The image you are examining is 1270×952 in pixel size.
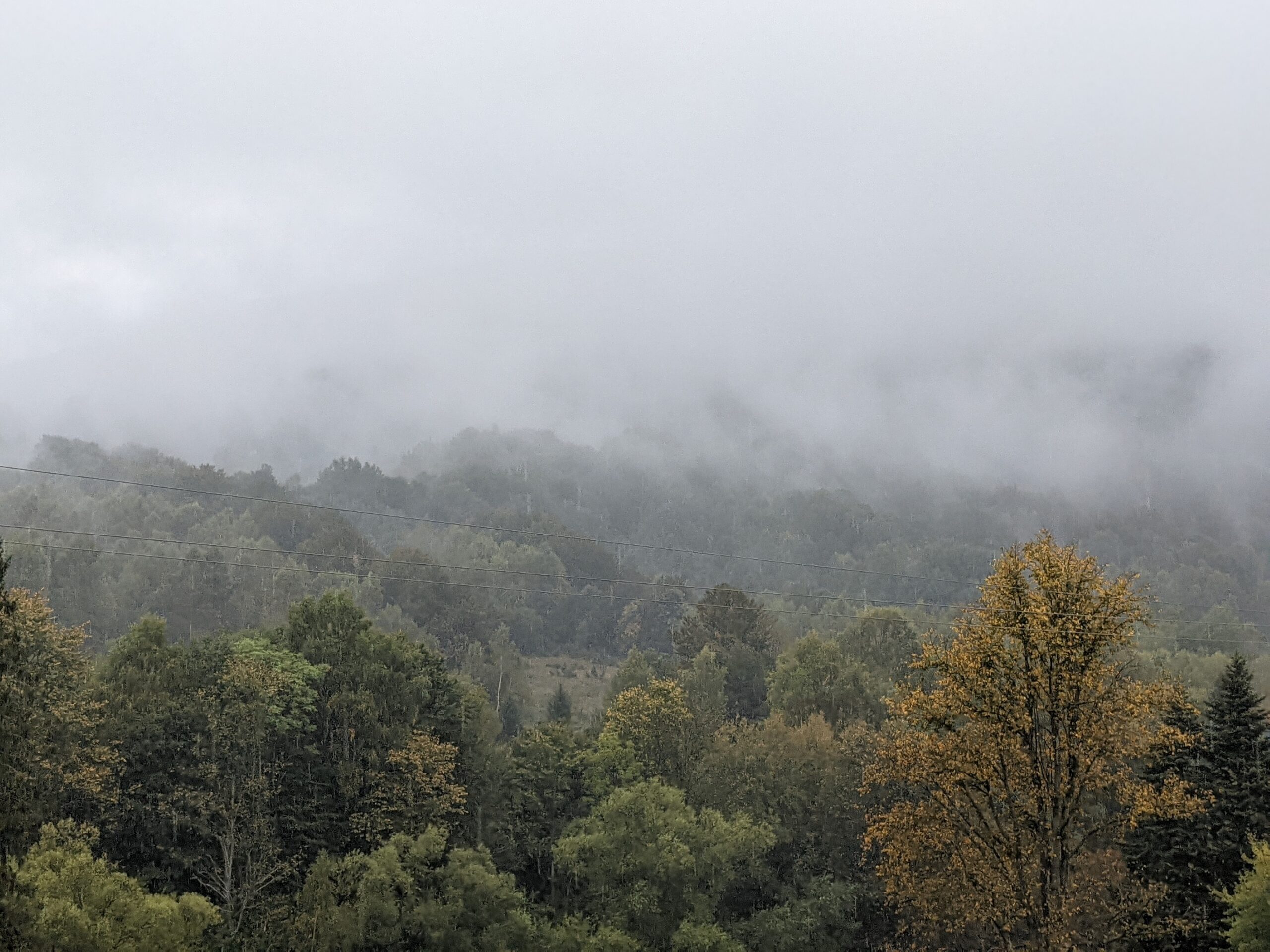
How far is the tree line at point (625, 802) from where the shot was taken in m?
25.8

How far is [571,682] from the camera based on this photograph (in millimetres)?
165500

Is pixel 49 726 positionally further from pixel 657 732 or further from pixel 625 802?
pixel 657 732

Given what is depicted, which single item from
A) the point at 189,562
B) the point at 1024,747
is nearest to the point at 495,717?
the point at 1024,747

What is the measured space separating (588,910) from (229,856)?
1794cm

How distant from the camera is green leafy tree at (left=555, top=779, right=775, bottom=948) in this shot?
5035 cm

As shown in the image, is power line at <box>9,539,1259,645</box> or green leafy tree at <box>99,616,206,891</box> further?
power line at <box>9,539,1259,645</box>

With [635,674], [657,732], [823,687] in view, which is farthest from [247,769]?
[635,674]

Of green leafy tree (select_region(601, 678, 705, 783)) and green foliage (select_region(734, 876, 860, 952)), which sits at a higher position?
green leafy tree (select_region(601, 678, 705, 783))

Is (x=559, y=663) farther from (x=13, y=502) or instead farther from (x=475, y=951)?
(x=475, y=951)

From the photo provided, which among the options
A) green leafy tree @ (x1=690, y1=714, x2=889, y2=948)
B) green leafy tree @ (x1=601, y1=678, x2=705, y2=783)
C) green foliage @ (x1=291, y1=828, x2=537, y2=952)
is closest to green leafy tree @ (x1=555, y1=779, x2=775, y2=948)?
green leafy tree @ (x1=690, y1=714, x2=889, y2=948)

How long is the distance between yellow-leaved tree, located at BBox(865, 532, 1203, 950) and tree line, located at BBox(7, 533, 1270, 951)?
10cm

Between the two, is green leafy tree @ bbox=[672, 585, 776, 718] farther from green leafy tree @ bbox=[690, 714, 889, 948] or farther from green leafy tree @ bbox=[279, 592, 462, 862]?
green leafy tree @ bbox=[279, 592, 462, 862]

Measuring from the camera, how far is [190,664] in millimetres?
55969

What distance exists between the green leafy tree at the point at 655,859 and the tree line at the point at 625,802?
6.6 inches
